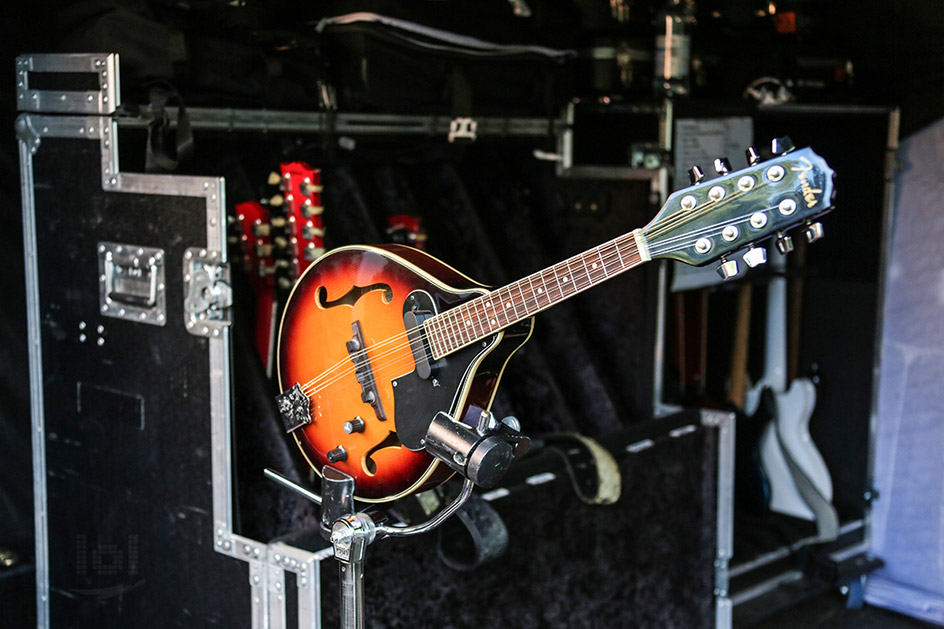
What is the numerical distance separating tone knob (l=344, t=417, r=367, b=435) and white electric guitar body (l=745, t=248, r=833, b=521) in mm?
2085

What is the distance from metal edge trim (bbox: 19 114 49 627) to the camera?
88.7 inches

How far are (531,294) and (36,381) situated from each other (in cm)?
129

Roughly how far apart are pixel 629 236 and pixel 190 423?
3.10ft

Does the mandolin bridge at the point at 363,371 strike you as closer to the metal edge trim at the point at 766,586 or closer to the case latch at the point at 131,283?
the case latch at the point at 131,283

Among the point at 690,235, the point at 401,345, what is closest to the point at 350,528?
the point at 401,345

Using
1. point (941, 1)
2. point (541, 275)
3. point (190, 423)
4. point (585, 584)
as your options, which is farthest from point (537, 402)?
point (941, 1)

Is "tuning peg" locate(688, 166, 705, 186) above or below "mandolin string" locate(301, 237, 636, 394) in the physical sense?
above

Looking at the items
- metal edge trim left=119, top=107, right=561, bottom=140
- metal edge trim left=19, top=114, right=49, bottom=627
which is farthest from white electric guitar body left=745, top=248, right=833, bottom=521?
metal edge trim left=19, top=114, right=49, bottom=627

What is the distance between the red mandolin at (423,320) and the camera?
1.48 meters

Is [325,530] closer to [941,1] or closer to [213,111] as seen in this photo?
[213,111]

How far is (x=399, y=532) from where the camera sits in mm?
1627

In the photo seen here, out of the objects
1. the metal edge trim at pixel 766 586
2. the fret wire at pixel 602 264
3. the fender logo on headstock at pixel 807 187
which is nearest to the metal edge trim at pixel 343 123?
the fret wire at pixel 602 264

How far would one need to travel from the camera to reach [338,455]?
1786 millimetres

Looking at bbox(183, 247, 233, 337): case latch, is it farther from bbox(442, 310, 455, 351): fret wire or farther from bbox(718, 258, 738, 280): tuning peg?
bbox(718, 258, 738, 280): tuning peg
